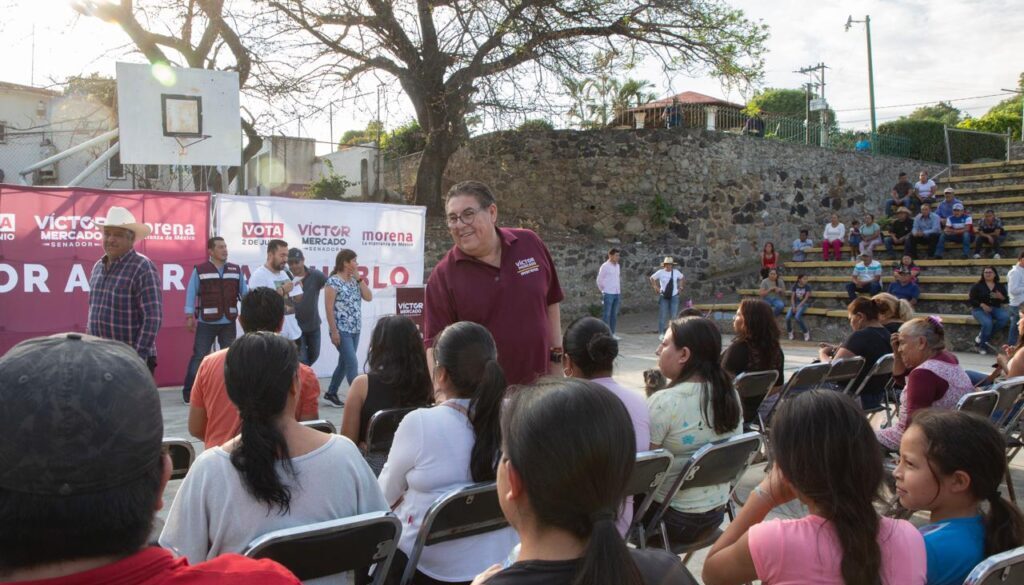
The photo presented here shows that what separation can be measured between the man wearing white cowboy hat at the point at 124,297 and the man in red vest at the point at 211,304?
1871mm

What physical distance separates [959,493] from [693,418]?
112 centimetres

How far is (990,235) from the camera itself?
15.0m

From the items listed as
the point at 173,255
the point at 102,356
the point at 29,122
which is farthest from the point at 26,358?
the point at 29,122

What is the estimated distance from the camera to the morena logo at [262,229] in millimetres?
8727

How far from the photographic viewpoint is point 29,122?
939 inches

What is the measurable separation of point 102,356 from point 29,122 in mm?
27502

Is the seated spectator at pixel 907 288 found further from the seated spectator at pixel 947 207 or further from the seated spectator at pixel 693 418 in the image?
the seated spectator at pixel 693 418

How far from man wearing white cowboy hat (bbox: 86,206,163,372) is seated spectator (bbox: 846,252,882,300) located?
12.2m

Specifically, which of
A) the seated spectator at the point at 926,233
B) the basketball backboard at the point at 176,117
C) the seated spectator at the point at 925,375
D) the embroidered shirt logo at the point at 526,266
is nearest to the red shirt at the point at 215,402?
Result: the embroidered shirt logo at the point at 526,266

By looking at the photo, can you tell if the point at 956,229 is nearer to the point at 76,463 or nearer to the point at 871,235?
the point at 871,235

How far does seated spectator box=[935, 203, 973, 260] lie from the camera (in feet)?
50.8

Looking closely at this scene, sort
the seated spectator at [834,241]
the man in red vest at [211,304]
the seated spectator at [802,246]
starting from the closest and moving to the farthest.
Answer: the man in red vest at [211,304]
the seated spectator at [834,241]
the seated spectator at [802,246]

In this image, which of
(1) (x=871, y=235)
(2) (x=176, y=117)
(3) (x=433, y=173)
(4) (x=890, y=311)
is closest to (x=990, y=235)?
(1) (x=871, y=235)

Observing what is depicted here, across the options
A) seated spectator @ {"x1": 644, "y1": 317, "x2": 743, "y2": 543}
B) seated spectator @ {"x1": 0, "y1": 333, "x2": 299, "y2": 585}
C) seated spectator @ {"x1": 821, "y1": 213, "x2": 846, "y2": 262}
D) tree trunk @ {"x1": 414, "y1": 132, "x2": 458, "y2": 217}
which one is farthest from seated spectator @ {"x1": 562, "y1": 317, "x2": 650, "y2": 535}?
seated spectator @ {"x1": 821, "y1": 213, "x2": 846, "y2": 262}
